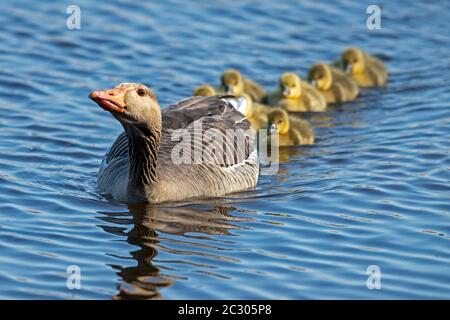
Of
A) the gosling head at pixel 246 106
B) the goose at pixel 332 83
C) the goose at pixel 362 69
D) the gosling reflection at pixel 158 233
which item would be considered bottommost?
the gosling reflection at pixel 158 233

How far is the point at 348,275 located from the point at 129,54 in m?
8.68

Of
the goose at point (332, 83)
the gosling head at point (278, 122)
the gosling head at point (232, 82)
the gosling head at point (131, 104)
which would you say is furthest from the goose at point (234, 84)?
the gosling head at point (131, 104)

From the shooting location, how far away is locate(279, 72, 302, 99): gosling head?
46.4 ft

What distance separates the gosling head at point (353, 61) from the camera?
1591 cm

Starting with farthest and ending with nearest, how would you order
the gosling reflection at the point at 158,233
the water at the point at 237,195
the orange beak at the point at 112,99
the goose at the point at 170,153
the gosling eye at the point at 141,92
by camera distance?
the goose at the point at 170,153
the gosling eye at the point at 141,92
the orange beak at the point at 112,99
the water at the point at 237,195
the gosling reflection at the point at 158,233

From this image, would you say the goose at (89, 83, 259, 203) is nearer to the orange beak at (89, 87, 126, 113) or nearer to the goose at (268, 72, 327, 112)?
the orange beak at (89, 87, 126, 113)

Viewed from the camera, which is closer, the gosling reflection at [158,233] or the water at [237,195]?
the gosling reflection at [158,233]

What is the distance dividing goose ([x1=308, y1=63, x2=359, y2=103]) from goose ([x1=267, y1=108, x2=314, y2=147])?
2.09 metres

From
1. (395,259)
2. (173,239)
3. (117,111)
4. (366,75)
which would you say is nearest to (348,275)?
(395,259)

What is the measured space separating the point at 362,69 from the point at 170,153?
628 centimetres

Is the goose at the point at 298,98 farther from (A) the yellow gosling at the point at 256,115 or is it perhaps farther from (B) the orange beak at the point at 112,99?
(B) the orange beak at the point at 112,99

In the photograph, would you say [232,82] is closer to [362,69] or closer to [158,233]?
[362,69]

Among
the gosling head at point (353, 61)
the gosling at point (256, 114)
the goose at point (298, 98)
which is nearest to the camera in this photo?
the gosling at point (256, 114)

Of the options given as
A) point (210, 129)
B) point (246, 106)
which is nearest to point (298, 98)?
point (246, 106)
